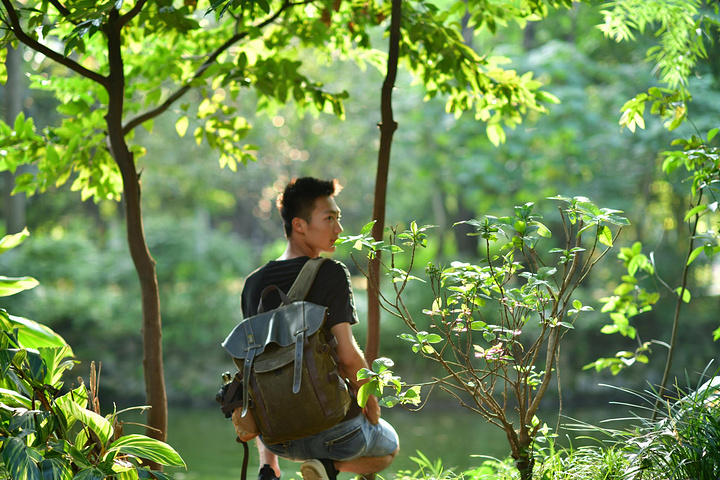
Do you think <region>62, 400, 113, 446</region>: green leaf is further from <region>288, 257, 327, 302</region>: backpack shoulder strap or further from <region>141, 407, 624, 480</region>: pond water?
<region>141, 407, 624, 480</region>: pond water

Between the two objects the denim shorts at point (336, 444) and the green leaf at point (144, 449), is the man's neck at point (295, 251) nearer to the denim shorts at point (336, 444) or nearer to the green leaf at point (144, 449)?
the denim shorts at point (336, 444)

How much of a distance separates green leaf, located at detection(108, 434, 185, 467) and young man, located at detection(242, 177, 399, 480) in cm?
38

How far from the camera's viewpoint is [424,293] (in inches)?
474

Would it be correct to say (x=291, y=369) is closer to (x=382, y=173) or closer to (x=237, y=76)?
(x=382, y=173)

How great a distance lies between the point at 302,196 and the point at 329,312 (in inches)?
18.9

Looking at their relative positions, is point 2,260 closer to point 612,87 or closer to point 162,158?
point 162,158

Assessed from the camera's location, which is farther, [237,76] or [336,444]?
[237,76]

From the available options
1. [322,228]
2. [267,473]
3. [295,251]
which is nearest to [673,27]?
[322,228]

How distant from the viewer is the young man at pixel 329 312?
2.54 m

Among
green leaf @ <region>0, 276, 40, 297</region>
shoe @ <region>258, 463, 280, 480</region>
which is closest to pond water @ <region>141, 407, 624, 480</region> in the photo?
shoe @ <region>258, 463, 280, 480</region>

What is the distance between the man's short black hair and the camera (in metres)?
2.76

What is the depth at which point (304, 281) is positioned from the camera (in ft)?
A: 8.27

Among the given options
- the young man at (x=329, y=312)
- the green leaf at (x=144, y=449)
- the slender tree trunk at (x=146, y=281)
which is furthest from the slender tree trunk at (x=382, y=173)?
the green leaf at (x=144, y=449)

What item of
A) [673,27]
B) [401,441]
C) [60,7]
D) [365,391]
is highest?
[673,27]
